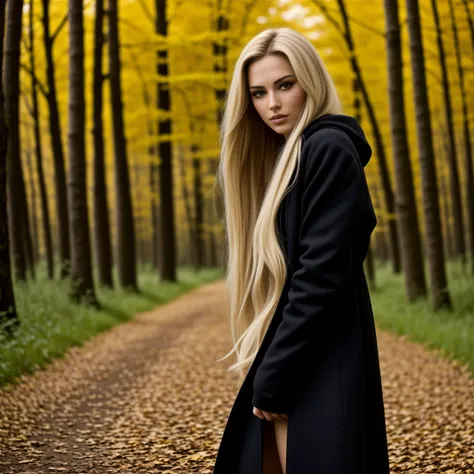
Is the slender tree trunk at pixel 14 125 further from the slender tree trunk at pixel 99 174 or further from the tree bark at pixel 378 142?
the tree bark at pixel 378 142

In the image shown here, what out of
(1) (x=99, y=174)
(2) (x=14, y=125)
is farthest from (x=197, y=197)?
(2) (x=14, y=125)

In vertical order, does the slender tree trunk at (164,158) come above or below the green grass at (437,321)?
above

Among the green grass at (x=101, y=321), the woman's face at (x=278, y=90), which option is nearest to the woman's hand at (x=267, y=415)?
the woman's face at (x=278, y=90)

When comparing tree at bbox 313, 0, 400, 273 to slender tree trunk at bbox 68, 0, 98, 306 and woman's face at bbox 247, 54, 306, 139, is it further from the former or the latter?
woman's face at bbox 247, 54, 306, 139

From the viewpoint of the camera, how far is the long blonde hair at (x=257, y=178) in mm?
2168

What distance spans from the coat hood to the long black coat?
0.01 m

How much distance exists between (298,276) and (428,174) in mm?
8199

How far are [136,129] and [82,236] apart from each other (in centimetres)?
913

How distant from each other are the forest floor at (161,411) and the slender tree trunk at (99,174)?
5361 millimetres

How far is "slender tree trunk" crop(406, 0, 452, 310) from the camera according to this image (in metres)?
9.57

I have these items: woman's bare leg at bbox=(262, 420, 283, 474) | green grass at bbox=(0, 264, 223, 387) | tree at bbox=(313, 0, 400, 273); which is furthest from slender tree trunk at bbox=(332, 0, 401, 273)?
woman's bare leg at bbox=(262, 420, 283, 474)

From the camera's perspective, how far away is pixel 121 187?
15414 mm

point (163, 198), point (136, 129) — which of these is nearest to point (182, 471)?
point (163, 198)

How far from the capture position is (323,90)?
2.21 m
